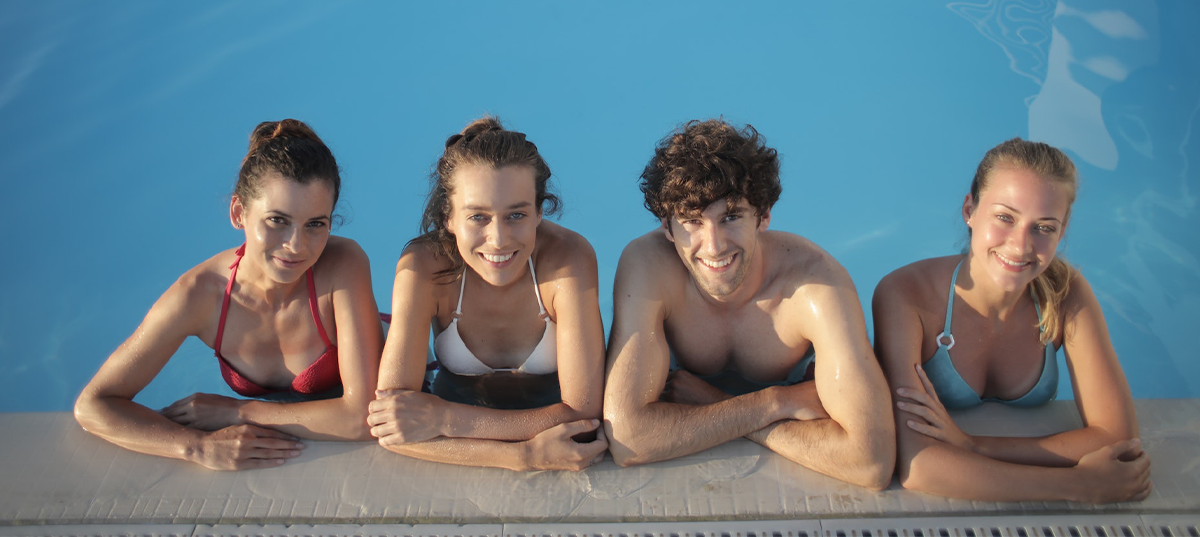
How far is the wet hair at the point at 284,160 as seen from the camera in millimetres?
3189

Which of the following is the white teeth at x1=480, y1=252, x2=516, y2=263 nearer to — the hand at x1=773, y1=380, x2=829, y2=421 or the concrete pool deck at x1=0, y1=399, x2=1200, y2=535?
the concrete pool deck at x1=0, y1=399, x2=1200, y2=535

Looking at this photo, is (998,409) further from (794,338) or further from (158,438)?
(158,438)

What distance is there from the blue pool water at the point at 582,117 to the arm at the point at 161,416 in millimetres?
2234

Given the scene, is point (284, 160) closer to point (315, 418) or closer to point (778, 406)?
point (315, 418)

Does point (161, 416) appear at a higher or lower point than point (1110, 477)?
lower

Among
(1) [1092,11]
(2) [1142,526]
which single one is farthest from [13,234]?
Result: (1) [1092,11]

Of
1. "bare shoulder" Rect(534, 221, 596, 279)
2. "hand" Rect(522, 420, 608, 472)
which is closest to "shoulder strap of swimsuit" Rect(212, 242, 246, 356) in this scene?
"bare shoulder" Rect(534, 221, 596, 279)

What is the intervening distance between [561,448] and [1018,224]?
6.24 feet

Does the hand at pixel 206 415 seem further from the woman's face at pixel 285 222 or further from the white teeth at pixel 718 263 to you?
the white teeth at pixel 718 263

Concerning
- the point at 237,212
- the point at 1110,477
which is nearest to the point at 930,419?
the point at 1110,477

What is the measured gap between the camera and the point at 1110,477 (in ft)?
10.2

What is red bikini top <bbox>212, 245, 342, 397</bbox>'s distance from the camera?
353 cm

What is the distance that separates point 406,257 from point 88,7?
290 inches

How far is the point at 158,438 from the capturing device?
133 inches
